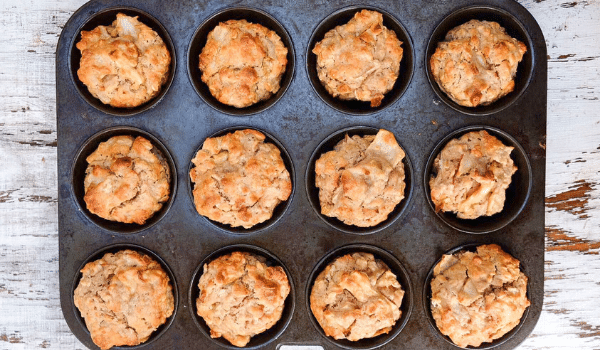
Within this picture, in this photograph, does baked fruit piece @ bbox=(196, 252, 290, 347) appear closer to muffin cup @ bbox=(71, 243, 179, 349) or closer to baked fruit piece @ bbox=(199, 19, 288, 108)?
muffin cup @ bbox=(71, 243, 179, 349)

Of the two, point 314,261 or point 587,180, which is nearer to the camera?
point 314,261

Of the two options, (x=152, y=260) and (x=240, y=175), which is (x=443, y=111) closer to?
(x=240, y=175)

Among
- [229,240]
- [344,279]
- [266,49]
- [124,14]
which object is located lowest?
[344,279]

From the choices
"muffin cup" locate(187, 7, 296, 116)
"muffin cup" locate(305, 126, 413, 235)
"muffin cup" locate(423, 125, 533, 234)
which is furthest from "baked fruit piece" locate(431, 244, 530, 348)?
"muffin cup" locate(187, 7, 296, 116)

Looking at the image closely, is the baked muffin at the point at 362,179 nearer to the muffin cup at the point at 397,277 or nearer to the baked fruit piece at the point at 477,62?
the muffin cup at the point at 397,277

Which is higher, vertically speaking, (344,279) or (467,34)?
(467,34)

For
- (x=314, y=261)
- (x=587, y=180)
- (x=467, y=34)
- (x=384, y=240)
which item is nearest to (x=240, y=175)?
(x=314, y=261)
